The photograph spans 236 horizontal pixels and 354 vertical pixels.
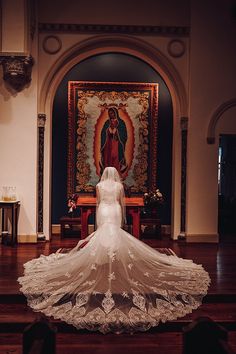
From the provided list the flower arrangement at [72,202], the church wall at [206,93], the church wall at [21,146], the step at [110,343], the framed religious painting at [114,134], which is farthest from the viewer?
the framed religious painting at [114,134]

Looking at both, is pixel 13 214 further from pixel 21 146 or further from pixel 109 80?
pixel 109 80

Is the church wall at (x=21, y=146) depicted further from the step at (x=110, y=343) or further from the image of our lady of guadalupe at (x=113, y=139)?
the step at (x=110, y=343)

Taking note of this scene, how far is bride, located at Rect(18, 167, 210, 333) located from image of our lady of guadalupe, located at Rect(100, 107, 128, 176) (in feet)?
9.41

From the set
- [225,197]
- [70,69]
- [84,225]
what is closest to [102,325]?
[84,225]

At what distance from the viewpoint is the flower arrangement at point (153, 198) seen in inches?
349

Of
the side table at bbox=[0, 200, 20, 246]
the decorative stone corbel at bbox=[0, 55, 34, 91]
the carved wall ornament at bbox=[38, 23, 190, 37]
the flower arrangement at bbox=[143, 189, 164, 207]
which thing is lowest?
the side table at bbox=[0, 200, 20, 246]

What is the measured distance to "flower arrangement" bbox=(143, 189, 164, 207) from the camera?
887 cm

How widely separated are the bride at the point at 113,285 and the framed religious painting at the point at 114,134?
9.41ft

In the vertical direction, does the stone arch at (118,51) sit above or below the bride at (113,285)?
above

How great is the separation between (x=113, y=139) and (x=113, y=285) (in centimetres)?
480

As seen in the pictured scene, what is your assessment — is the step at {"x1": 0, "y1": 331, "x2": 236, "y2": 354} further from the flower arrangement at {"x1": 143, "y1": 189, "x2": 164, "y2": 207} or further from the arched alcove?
the arched alcove

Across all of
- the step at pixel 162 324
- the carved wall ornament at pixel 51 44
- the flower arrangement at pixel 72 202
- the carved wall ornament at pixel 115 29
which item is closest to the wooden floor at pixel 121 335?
the step at pixel 162 324

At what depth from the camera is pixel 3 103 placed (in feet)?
27.2

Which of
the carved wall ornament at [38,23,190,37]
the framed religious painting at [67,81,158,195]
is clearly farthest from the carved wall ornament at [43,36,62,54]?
the framed religious painting at [67,81,158,195]
